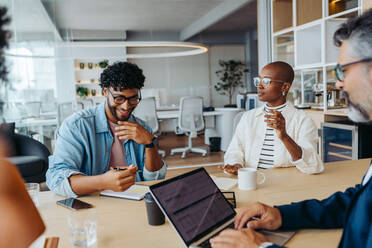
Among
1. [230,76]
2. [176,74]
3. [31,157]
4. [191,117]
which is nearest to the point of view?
[31,157]

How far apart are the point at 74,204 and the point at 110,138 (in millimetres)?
533

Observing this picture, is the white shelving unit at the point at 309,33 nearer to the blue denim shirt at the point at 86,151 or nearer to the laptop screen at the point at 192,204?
the blue denim shirt at the point at 86,151

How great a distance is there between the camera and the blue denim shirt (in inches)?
63.2

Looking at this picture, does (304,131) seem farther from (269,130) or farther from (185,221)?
(185,221)

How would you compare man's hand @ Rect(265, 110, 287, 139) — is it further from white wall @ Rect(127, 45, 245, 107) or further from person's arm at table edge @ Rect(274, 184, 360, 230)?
white wall @ Rect(127, 45, 245, 107)

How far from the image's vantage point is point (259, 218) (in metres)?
1.14

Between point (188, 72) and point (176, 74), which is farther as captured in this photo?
point (188, 72)

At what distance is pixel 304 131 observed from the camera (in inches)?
82.0

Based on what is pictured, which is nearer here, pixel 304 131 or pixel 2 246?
pixel 2 246

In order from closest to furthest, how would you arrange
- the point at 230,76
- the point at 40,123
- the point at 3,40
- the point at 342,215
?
1. the point at 3,40
2. the point at 342,215
3. the point at 40,123
4. the point at 230,76

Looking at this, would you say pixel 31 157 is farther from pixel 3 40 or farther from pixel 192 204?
pixel 3 40

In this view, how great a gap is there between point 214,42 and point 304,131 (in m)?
9.08

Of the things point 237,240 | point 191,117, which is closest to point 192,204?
point 237,240

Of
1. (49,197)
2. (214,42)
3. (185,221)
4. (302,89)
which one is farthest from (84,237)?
(214,42)
